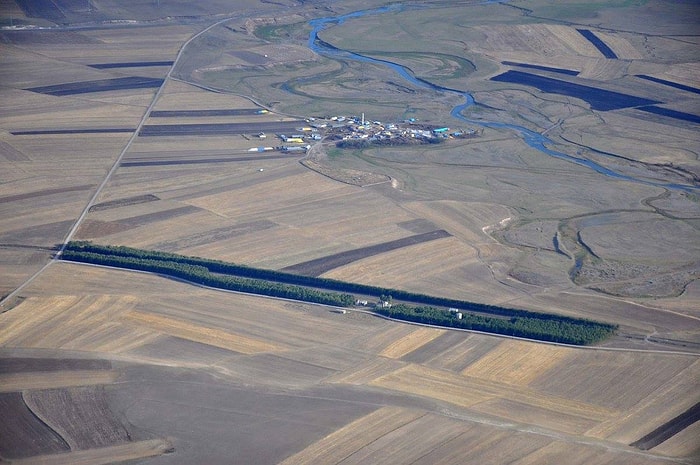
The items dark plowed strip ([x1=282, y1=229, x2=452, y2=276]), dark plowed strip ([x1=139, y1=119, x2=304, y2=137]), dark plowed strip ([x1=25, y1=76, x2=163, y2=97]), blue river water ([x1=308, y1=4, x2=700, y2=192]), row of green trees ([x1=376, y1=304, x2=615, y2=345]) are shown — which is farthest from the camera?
dark plowed strip ([x1=25, y1=76, x2=163, y2=97])

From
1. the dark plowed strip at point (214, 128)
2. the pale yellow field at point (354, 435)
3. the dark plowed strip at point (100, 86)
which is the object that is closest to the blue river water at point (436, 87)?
the dark plowed strip at point (214, 128)

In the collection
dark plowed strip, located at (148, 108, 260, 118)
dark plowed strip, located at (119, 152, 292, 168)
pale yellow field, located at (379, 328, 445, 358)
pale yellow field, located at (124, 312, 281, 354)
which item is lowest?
pale yellow field, located at (124, 312, 281, 354)

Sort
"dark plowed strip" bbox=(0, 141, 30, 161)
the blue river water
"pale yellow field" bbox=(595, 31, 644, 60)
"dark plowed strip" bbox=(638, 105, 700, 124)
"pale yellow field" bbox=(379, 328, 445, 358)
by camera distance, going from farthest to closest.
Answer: "pale yellow field" bbox=(595, 31, 644, 60) → "dark plowed strip" bbox=(638, 105, 700, 124) → the blue river water → "dark plowed strip" bbox=(0, 141, 30, 161) → "pale yellow field" bbox=(379, 328, 445, 358)

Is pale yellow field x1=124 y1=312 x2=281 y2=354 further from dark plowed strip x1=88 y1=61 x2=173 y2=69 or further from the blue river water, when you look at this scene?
dark plowed strip x1=88 y1=61 x2=173 y2=69

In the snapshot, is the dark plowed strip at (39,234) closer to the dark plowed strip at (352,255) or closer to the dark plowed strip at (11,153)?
the dark plowed strip at (11,153)

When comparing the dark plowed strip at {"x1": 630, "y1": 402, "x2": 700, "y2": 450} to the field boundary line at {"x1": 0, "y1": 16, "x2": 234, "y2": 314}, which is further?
the field boundary line at {"x1": 0, "y1": 16, "x2": 234, "y2": 314}

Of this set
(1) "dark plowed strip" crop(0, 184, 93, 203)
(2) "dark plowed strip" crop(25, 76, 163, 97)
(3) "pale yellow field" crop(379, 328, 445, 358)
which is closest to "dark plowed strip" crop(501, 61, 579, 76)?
(2) "dark plowed strip" crop(25, 76, 163, 97)

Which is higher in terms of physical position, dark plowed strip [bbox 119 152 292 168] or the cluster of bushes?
dark plowed strip [bbox 119 152 292 168]
